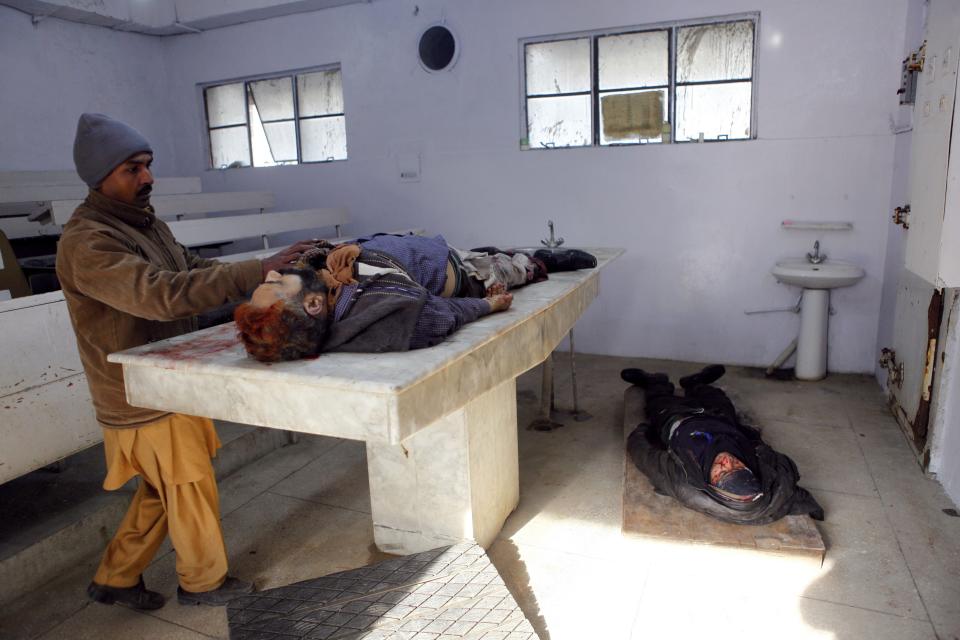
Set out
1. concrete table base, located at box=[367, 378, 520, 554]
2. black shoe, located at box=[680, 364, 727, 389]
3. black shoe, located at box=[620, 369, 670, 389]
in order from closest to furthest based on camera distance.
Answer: concrete table base, located at box=[367, 378, 520, 554] < black shoe, located at box=[680, 364, 727, 389] < black shoe, located at box=[620, 369, 670, 389]

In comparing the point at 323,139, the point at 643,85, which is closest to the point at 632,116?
the point at 643,85

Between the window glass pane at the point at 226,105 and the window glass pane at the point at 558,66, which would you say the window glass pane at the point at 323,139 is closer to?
the window glass pane at the point at 226,105

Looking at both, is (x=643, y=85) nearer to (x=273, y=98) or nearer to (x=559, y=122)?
(x=559, y=122)

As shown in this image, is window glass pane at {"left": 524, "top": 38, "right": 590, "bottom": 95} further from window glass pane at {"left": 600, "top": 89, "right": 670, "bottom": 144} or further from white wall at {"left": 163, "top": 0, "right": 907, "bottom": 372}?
window glass pane at {"left": 600, "top": 89, "right": 670, "bottom": 144}

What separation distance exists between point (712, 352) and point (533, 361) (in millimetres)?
3097

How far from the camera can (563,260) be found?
3133 mm

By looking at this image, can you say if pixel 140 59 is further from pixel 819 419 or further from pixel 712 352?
pixel 819 419

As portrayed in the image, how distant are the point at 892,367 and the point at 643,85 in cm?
261

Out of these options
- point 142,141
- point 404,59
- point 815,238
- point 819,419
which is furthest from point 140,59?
point 819,419

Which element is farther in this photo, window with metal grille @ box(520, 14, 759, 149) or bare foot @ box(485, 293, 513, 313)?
window with metal grille @ box(520, 14, 759, 149)

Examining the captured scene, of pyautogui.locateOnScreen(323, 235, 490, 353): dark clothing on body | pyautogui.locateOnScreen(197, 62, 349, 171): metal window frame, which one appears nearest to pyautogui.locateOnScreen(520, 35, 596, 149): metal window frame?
pyautogui.locateOnScreen(197, 62, 349, 171): metal window frame

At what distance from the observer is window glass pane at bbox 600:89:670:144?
4789 millimetres

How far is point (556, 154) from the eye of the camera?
5.04 meters

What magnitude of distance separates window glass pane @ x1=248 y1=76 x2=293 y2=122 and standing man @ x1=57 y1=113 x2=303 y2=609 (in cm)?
406
